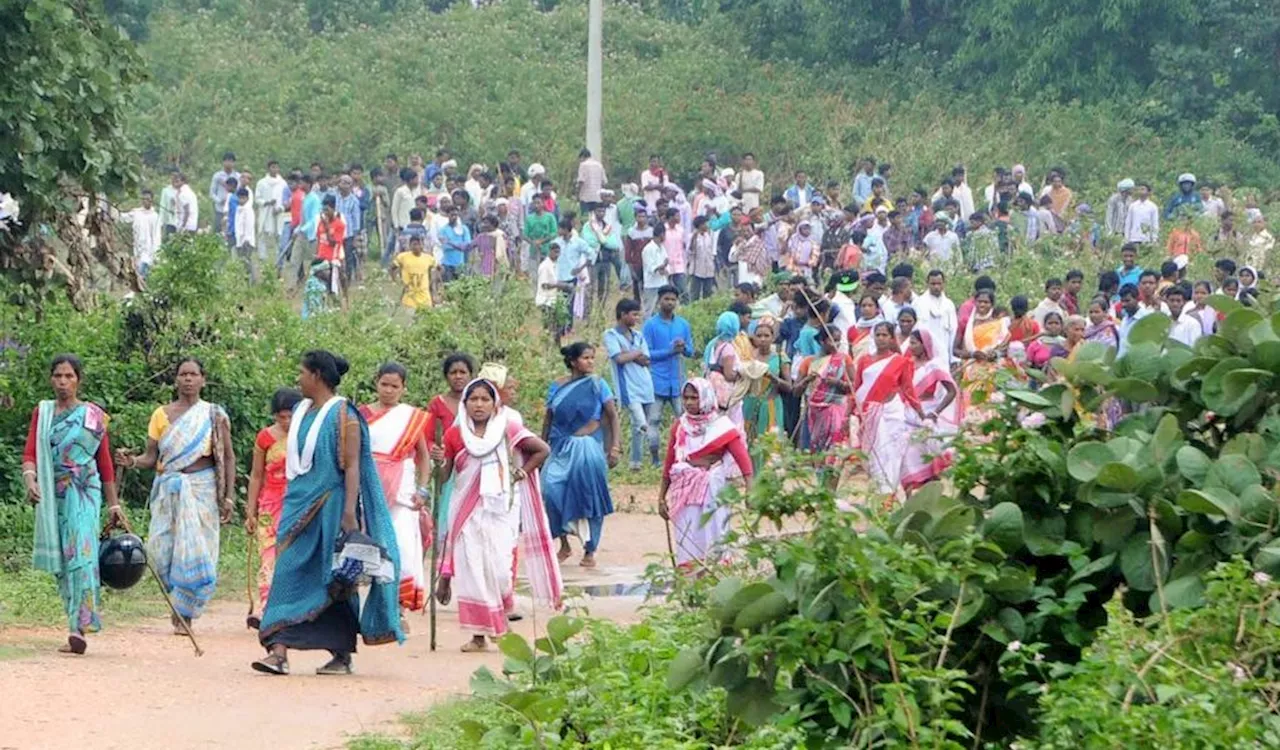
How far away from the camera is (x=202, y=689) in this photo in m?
9.74

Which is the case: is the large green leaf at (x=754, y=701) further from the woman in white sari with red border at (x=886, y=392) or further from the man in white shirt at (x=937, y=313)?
the man in white shirt at (x=937, y=313)

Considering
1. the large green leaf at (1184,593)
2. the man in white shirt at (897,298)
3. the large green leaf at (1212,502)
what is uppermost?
the man in white shirt at (897,298)

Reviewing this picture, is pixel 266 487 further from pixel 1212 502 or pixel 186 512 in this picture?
pixel 1212 502

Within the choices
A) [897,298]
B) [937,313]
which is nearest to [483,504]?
[897,298]

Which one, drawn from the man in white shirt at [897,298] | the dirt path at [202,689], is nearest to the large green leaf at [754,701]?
the dirt path at [202,689]

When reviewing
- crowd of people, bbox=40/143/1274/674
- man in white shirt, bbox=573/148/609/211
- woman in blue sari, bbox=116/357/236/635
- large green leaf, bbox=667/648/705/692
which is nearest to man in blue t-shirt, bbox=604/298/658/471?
crowd of people, bbox=40/143/1274/674

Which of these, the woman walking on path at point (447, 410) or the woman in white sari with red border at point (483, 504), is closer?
the woman in white sari with red border at point (483, 504)

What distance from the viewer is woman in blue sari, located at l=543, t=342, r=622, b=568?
13.9 m

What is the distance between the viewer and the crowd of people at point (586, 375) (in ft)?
33.3

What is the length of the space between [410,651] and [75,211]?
3.82m

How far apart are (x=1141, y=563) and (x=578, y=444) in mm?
8258

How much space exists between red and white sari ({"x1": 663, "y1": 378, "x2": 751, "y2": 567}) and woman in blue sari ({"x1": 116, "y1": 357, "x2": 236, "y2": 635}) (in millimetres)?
2414

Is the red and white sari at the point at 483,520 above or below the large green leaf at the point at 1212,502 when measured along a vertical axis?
below

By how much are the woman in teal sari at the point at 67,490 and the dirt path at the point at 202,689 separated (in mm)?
312
